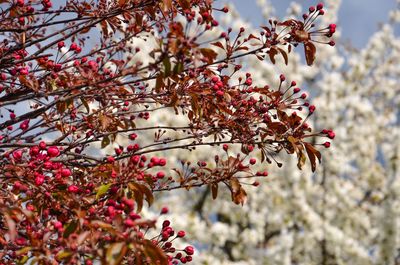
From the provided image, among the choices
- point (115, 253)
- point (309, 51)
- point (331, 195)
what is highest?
point (331, 195)

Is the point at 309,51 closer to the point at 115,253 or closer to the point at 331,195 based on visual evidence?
Result: the point at 115,253

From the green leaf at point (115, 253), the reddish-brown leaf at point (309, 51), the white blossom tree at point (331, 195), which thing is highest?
the white blossom tree at point (331, 195)

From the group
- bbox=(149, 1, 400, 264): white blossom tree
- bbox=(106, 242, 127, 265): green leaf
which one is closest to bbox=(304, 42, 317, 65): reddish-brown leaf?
bbox=(106, 242, 127, 265): green leaf

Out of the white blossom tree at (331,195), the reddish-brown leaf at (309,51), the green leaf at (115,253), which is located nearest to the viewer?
the green leaf at (115,253)

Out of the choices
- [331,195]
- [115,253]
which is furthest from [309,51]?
[331,195]

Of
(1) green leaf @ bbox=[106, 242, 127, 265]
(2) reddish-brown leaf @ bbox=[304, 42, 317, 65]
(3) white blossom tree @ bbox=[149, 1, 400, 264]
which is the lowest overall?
(1) green leaf @ bbox=[106, 242, 127, 265]

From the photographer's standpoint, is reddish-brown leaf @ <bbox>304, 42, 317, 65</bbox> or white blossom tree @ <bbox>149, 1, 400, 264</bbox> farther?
white blossom tree @ <bbox>149, 1, 400, 264</bbox>

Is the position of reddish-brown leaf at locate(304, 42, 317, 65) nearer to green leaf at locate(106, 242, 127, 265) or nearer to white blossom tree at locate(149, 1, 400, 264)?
green leaf at locate(106, 242, 127, 265)

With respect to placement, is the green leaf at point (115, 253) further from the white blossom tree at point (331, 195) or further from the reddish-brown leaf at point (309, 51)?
the white blossom tree at point (331, 195)

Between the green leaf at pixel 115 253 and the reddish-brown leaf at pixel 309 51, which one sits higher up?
the reddish-brown leaf at pixel 309 51

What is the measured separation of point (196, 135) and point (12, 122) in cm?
112

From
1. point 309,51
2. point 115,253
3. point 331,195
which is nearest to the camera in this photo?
point 115,253

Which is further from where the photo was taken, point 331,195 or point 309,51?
→ point 331,195

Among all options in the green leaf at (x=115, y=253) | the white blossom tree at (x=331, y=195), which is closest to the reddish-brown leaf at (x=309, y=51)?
the green leaf at (x=115, y=253)
